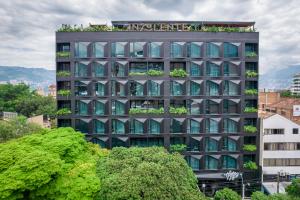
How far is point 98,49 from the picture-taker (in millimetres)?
34125

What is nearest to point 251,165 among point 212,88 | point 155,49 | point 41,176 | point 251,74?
point 212,88

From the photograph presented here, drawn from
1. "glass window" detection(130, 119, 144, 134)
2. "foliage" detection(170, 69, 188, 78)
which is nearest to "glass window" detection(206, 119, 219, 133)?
"foliage" detection(170, 69, 188, 78)

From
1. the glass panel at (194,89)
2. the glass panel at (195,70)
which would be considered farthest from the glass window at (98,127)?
the glass panel at (195,70)

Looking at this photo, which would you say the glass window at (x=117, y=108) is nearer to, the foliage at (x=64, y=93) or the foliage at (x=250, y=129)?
the foliage at (x=64, y=93)

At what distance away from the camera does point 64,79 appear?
1353 inches

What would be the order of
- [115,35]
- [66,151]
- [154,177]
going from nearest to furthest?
[154,177] < [66,151] < [115,35]

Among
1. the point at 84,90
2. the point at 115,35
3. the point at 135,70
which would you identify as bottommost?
the point at 84,90

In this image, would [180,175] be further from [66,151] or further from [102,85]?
[102,85]

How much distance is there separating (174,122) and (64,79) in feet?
54.4

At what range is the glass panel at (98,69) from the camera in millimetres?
34253

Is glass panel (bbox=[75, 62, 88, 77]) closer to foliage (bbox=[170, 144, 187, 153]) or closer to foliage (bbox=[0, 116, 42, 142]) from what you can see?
foliage (bbox=[0, 116, 42, 142])

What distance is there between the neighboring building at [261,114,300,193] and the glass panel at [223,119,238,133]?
5.02m

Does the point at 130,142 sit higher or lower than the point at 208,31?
lower

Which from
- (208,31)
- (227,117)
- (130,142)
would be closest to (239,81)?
(227,117)
